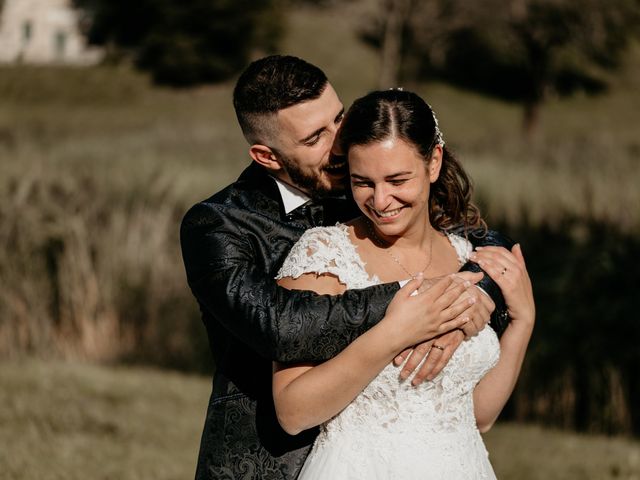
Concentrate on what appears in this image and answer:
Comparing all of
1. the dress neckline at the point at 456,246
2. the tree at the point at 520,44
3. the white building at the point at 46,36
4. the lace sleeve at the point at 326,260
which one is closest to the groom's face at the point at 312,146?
the dress neckline at the point at 456,246

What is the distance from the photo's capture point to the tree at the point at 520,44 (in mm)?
36438

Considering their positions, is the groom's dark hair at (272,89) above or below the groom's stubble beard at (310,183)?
above

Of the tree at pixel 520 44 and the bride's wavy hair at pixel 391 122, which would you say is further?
the tree at pixel 520 44

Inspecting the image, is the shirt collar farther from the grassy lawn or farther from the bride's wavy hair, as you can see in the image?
the grassy lawn

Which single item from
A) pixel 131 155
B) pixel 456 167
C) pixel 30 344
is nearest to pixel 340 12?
pixel 131 155

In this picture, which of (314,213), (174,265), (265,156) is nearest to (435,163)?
(314,213)

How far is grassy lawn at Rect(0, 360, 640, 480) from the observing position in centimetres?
653

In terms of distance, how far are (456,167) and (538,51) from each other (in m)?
37.4

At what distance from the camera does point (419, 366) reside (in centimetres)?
281

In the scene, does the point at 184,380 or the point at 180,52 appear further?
the point at 180,52

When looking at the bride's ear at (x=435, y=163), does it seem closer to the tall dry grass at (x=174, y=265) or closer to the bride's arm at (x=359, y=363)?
the bride's arm at (x=359, y=363)

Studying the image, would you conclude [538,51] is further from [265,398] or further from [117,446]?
[265,398]

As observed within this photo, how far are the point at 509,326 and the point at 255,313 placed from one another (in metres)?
0.93

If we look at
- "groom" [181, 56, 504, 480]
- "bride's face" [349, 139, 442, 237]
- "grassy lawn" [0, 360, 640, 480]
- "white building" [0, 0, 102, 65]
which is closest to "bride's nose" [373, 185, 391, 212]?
"bride's face" [349, 139, 442, 237]
